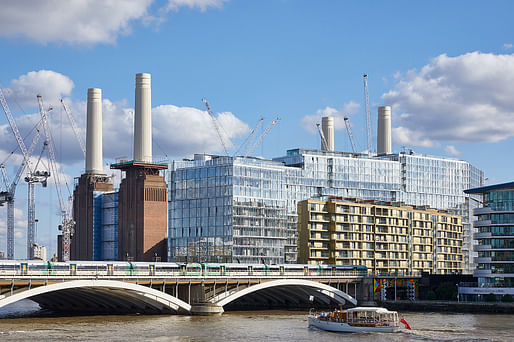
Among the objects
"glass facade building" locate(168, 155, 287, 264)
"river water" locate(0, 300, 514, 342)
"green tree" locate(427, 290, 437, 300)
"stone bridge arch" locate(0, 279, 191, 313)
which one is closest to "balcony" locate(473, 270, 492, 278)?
"green tree" locate(427, 290, 437, 300)

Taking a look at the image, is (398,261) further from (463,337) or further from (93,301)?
(463,337)

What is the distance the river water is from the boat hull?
1.32 metres

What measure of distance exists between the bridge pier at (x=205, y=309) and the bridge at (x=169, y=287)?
0.15 meters

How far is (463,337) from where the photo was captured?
3969 inches

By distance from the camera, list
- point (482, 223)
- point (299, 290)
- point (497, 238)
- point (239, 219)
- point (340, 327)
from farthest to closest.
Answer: point (239, 219) < point (299, 290) < point (482, 223) < point (497, 238) < point (340, 327)

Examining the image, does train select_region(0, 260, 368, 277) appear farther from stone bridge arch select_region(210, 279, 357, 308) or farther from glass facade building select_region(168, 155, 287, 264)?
glass facade building select_region(168, 155, 287, 264)

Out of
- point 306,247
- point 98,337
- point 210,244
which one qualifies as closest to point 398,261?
point 306,247

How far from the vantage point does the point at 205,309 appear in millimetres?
131000

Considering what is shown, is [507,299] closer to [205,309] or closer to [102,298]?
[205,309]

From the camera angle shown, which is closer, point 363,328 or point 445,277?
point 363,328

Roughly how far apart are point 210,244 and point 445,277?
55.0 m

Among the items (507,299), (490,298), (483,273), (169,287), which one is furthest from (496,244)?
(169,287)

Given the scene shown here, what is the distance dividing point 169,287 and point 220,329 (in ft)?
91.8

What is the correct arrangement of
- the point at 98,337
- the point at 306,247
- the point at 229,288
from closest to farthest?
1. the point at 98,337
2. the point at 229,288
3. the point at 306,247
